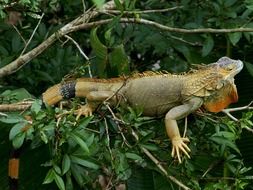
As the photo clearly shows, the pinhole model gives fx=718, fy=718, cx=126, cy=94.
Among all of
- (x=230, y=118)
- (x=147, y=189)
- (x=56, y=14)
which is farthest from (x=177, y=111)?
(x=56, y=14)

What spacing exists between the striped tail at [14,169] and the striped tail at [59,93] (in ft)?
0.92

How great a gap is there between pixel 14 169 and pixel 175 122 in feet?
2.54

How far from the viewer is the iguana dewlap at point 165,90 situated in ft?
10.9

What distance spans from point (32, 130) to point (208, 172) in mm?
1048

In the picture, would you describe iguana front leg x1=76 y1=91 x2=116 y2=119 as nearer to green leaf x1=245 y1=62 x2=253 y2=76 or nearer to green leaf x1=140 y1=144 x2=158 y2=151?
green leaf x1=140 y1=144 x2=158 y2=151

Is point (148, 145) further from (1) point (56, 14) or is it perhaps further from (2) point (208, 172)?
(1) point (56, 14)

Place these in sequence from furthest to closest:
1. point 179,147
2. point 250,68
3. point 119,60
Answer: point 250,68 < point 119,60 < point 179,147

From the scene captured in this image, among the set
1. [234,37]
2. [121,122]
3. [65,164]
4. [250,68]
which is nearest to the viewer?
[65,164]

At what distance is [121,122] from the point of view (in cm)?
296

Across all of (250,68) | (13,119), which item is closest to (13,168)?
(13,119)

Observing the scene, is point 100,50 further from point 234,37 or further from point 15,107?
point 234,37

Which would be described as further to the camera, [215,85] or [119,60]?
[119,60]

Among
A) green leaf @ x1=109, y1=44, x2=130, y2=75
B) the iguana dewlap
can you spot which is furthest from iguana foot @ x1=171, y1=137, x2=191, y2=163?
green leaf @ x1=109, y1=44, x2=130, y2=75

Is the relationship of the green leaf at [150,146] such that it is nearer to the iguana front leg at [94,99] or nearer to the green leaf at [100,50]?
the iguana front leg at [94,99]
